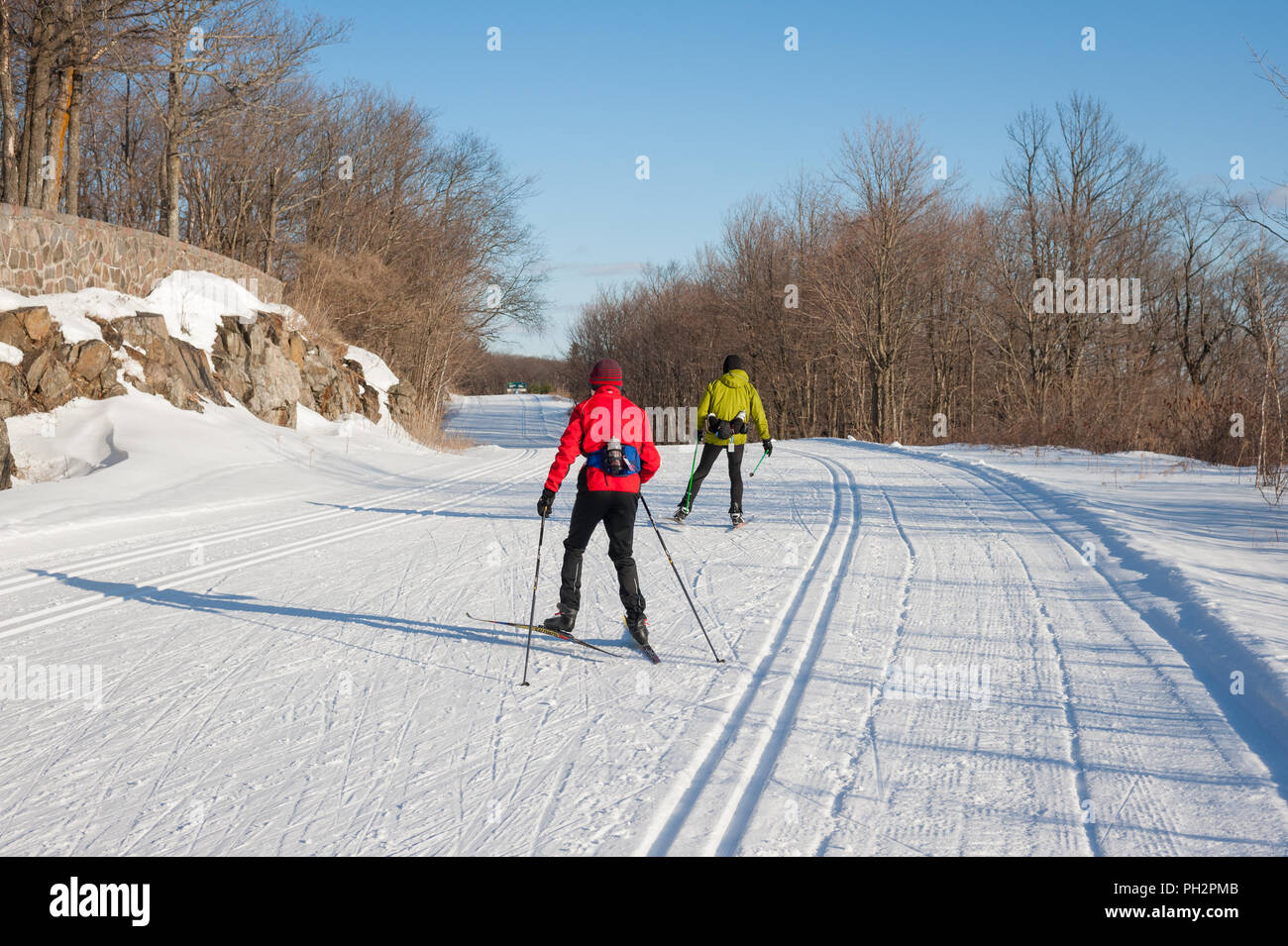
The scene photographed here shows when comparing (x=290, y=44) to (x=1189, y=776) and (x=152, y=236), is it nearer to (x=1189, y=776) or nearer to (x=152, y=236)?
(x=152, y=236)

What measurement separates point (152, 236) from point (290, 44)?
7435 mm

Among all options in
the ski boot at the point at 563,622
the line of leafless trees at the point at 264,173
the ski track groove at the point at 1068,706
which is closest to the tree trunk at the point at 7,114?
the line of leafless trees at the point at 264,173

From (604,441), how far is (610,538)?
2.23 ft

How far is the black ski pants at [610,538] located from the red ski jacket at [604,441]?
0.08 meters

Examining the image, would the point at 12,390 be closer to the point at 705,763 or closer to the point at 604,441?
the point at 604,441

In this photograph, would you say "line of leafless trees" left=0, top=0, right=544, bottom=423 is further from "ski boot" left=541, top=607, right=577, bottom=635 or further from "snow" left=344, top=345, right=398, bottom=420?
"ski boot" left=541, top=607, right=577, bottom=635

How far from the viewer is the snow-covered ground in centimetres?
365

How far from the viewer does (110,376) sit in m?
17.3

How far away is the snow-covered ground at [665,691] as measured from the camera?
3.65 metres

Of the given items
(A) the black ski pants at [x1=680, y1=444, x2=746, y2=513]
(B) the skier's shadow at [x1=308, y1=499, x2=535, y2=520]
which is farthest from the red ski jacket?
(B) the skier's shadow at [x1=308, y1=499, x2=535, y2=520]

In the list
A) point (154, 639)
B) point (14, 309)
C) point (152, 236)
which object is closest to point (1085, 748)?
point (154, 639)

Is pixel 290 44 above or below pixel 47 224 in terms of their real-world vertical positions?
above
